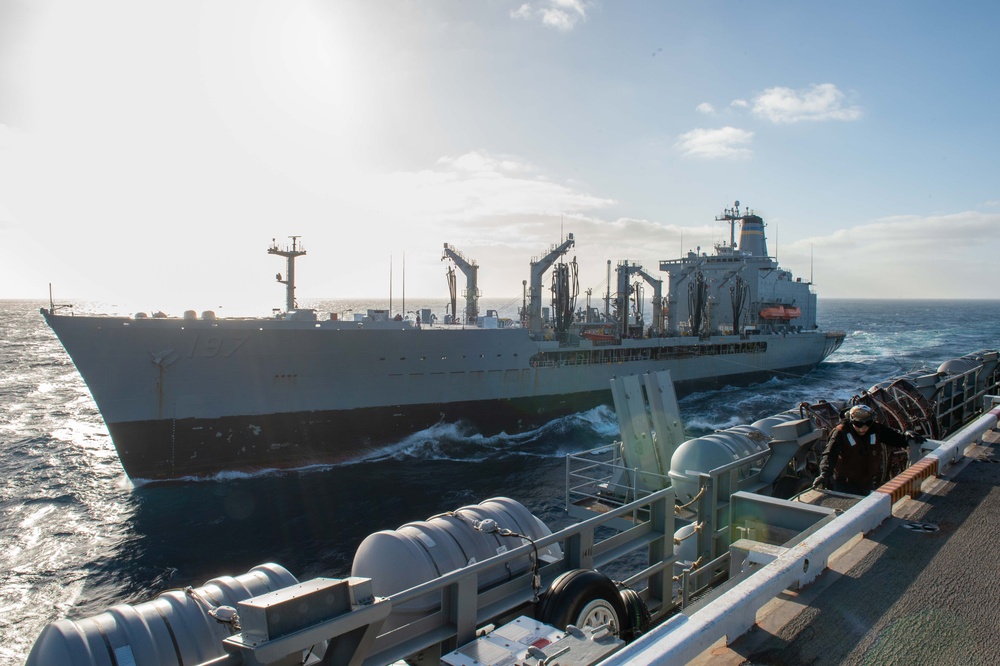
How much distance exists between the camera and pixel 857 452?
6062 mm

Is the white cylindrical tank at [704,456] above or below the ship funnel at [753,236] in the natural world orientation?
below

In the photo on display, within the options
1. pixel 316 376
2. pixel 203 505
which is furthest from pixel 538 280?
pixel 203 505

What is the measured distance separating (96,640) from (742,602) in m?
3.74

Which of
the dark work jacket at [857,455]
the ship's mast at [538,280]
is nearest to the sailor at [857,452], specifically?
the dark work jacket at [857,455]

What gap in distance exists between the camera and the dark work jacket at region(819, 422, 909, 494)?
6016 mm

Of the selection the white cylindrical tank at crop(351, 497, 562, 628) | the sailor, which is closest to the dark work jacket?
the sailor

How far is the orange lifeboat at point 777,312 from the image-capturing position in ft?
141

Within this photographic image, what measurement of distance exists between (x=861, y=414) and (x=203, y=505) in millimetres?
15769

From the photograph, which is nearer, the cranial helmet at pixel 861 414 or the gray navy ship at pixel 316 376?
the cranial helmet at pixel 861 414

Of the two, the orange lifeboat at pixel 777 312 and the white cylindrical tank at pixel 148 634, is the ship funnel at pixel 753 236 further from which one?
the white cylindrical tank at pixel 148 634

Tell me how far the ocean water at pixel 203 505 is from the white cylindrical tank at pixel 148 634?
8.14 metres

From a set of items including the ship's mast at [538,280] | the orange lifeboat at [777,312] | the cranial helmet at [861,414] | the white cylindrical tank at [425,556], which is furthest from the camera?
the orange lifeboat at [777,312]

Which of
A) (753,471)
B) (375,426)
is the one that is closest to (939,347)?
(375,426)

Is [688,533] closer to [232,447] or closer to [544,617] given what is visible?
[544,617]
